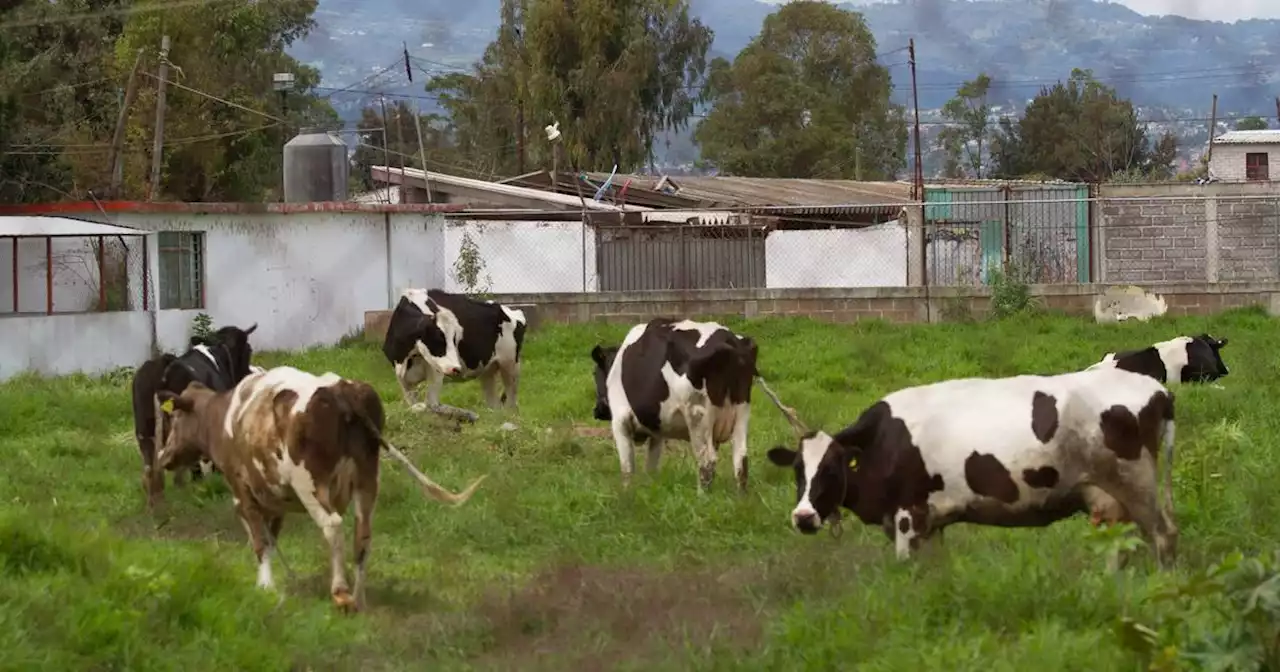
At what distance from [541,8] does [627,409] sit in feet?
118

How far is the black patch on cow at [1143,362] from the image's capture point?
19.0m

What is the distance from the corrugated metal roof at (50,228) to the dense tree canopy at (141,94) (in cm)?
1240

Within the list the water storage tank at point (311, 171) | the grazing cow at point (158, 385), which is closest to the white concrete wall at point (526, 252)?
the water storage tank at point (311, 171)

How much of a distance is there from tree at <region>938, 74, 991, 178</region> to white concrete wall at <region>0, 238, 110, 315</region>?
55445 mm

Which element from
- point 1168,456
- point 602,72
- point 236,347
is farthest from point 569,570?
point 602,72

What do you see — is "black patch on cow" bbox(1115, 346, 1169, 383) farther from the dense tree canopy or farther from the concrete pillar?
the dense tree canopy

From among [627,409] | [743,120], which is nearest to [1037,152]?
[743,120]

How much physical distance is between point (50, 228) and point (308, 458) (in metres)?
16.4

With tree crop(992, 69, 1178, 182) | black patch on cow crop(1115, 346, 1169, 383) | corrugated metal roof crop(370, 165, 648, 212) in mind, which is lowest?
black patch on cow crop(1115, 346, 1169, 383)

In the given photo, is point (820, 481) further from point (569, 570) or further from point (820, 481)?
point (569, 570)

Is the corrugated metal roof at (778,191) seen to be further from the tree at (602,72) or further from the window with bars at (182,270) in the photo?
the window with bars at (182,270)

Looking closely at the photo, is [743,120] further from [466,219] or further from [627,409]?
[627,409]

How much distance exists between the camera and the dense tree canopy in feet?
134

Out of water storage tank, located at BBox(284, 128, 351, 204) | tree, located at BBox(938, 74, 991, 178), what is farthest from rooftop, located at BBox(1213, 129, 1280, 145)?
water storage tank, located at BBox(284, 128, 351, 204)
